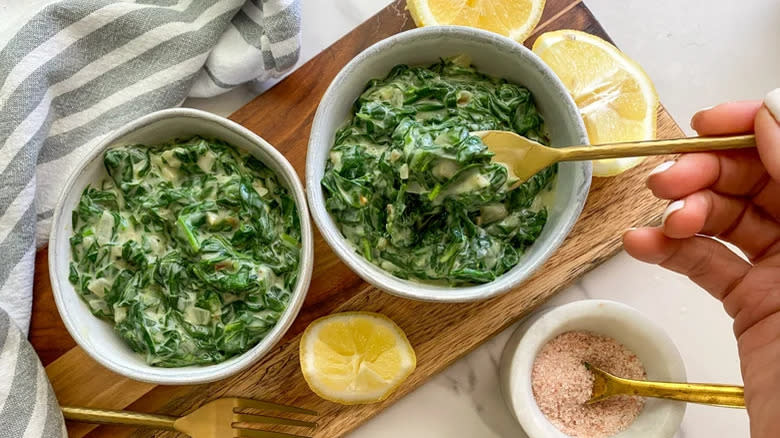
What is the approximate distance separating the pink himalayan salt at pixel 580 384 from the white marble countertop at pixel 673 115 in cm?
13

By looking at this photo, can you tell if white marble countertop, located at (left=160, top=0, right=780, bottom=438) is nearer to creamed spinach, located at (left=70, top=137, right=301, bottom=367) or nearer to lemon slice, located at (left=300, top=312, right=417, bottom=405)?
lemon slice, located at (left=300, top=312, right=417, bottom=405)

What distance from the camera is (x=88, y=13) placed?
181 centimetres

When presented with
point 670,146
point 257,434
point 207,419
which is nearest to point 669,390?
point 670,146

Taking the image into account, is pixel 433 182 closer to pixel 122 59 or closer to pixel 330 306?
pixel 330 306

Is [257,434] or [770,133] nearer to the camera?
[770,133]

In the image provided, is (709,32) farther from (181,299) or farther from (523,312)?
(181,299)

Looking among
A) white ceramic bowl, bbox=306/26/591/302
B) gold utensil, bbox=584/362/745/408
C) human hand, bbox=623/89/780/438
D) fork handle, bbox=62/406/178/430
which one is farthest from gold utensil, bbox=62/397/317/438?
human hand, bbox=623/89/780/438

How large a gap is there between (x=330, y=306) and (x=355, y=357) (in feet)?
0.45

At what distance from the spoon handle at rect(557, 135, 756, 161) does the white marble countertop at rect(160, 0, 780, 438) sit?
541 millimetres

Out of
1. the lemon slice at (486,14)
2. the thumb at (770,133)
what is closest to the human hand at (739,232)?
the thumb at (770,133)

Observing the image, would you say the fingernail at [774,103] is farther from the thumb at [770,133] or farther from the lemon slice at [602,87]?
the lemon slice at [602,87]

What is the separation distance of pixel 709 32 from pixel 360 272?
4.05 feet

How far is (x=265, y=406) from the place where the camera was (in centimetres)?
175

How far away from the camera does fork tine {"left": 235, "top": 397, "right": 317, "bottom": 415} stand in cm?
173
